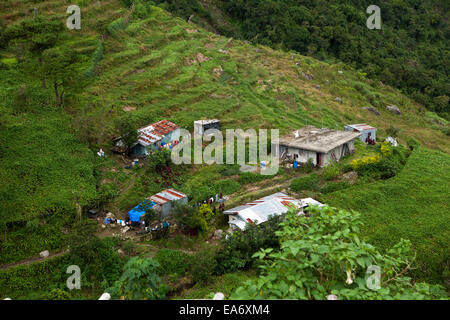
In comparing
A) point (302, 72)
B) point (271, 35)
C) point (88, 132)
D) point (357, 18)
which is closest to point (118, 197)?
point (88, 132)

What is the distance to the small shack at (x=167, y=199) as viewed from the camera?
17266mm

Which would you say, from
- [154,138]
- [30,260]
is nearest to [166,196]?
[154,138]

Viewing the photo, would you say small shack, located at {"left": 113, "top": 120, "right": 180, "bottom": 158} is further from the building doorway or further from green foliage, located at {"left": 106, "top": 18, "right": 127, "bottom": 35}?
green foliage, located at {"left": 106, "top": 18, "right": 127, "bottom": 35}

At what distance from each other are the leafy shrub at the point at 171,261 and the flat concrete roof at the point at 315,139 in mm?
11014

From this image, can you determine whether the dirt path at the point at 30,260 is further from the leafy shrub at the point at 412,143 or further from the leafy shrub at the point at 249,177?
the leafy shrub at the point at 412,143

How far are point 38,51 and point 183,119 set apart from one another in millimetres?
9268

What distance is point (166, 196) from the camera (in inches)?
703

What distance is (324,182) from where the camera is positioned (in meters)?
21.9

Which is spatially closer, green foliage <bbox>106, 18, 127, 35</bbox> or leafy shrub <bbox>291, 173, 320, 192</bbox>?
leafy shrub <bbox>291, 173, 320, 192</bbox>

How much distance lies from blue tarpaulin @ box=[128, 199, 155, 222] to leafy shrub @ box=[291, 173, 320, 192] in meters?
7.98

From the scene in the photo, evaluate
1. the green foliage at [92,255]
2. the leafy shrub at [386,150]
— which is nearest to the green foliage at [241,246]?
the green foliage at [92,255]

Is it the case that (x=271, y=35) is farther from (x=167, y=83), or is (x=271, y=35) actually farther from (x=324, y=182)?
(x=324, y=182)

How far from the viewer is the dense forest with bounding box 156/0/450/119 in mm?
50219

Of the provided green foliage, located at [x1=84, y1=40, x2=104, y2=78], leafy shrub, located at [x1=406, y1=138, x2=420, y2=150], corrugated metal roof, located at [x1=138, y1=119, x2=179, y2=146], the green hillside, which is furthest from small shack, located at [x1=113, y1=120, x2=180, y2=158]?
leafy shrub, located at [x1=406, y1=138, x2=420, y2=150]
